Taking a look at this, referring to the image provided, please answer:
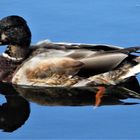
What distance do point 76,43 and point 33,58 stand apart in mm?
686

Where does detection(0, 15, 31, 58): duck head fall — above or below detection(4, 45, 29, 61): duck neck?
above

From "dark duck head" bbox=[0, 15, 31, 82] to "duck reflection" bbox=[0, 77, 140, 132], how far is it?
0.25 m

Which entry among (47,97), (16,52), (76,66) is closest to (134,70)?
(76,66)

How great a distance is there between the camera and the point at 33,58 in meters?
10.1

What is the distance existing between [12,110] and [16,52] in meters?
1.33

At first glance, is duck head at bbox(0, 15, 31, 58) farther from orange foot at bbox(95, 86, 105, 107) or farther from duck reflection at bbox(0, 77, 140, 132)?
orange foot at bbox(95, 86, 105, 107)

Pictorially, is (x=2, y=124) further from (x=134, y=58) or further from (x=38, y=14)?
(x=38, y=14)

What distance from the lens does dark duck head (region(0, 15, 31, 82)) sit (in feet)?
33.8

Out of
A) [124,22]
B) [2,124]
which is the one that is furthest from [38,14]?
[2,124]

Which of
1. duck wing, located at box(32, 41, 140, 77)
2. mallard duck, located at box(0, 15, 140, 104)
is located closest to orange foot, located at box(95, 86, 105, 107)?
mallard duck, located at box(0, 15, 140, 104)

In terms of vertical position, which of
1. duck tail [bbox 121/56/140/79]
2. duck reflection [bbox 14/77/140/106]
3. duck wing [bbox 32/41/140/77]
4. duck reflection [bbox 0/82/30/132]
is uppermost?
duck wing [bbox 32/41/140/77]

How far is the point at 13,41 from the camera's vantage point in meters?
10.5

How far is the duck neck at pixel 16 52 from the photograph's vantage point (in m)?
10.4

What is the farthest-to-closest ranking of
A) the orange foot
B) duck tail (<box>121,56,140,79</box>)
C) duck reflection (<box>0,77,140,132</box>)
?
duck tail (<box>121,56,140,79</box>), the orange foot, duck reflection (<box>0,77,140,132</box>)
